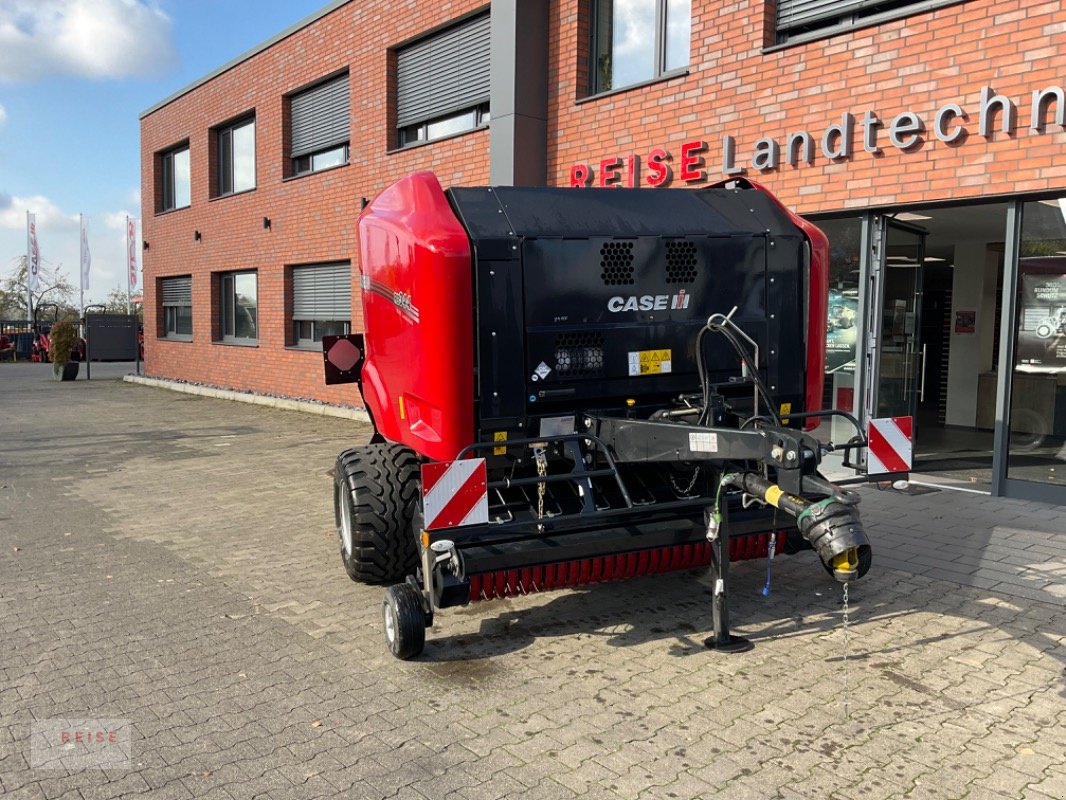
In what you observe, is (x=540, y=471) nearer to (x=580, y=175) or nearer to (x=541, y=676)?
(x=541, y=676)

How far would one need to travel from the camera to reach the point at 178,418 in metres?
14.8

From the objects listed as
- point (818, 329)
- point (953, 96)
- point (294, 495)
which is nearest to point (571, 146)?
point (953, 96)

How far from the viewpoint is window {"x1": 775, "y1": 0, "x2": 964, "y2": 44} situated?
307 inches

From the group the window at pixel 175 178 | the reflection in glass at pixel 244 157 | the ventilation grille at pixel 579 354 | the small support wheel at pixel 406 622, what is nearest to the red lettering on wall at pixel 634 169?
the ventilation grille at pixel 579 354

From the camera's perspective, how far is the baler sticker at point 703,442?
13.3ft

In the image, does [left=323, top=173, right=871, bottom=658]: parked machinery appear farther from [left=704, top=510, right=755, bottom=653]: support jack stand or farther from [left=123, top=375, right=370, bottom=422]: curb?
[left=123, top=375, right=370, bottom=422]: curb

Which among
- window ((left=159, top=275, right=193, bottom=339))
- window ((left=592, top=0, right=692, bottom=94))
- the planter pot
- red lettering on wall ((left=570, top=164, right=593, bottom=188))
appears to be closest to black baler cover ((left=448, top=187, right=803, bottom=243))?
window ((left=592, top=0, right=692, bottom=94))

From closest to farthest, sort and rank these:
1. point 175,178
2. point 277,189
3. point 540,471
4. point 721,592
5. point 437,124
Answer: point 721,592, point 540,471, point 437,124, point 277,189, point 175,178

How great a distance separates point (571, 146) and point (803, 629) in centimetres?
748

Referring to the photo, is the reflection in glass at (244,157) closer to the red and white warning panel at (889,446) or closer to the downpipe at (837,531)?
the red and white warning panel at (889,446)

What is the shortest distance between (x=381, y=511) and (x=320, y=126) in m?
12.2

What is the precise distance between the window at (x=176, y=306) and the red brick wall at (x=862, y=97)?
13689 mm

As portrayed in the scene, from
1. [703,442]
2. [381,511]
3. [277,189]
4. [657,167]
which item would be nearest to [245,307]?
[277,189]

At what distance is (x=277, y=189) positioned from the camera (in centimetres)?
1658
